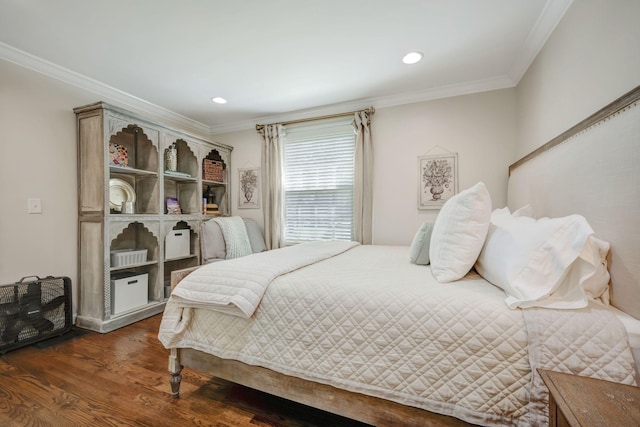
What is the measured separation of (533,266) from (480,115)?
2.29m

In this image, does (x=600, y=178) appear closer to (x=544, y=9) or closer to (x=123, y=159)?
(x=544, y=9)

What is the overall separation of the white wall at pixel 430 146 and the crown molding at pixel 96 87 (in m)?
2.67

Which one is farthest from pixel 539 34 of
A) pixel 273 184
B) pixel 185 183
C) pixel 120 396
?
pixel 185 183

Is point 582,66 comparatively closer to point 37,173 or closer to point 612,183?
point 612,183

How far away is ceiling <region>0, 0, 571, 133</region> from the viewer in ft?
5.65

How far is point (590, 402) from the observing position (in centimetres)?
60

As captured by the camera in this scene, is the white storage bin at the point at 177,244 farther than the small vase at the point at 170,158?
No

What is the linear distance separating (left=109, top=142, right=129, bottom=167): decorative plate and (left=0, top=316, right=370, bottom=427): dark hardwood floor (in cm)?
169

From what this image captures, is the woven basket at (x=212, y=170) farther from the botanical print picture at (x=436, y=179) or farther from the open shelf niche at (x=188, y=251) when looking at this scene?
the botanical print picture at (x=436, y=179)

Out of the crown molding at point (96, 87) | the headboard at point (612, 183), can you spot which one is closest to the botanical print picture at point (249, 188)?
the crown molding at point (96, 87)

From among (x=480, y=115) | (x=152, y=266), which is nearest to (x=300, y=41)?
(x=480, y=115)

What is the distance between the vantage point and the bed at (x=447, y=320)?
2.92 feet

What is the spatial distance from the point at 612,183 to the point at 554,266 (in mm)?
459

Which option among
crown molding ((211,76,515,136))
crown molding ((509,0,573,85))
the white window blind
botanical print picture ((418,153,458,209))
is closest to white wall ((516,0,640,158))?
crown molding ((509,0,573,85))
